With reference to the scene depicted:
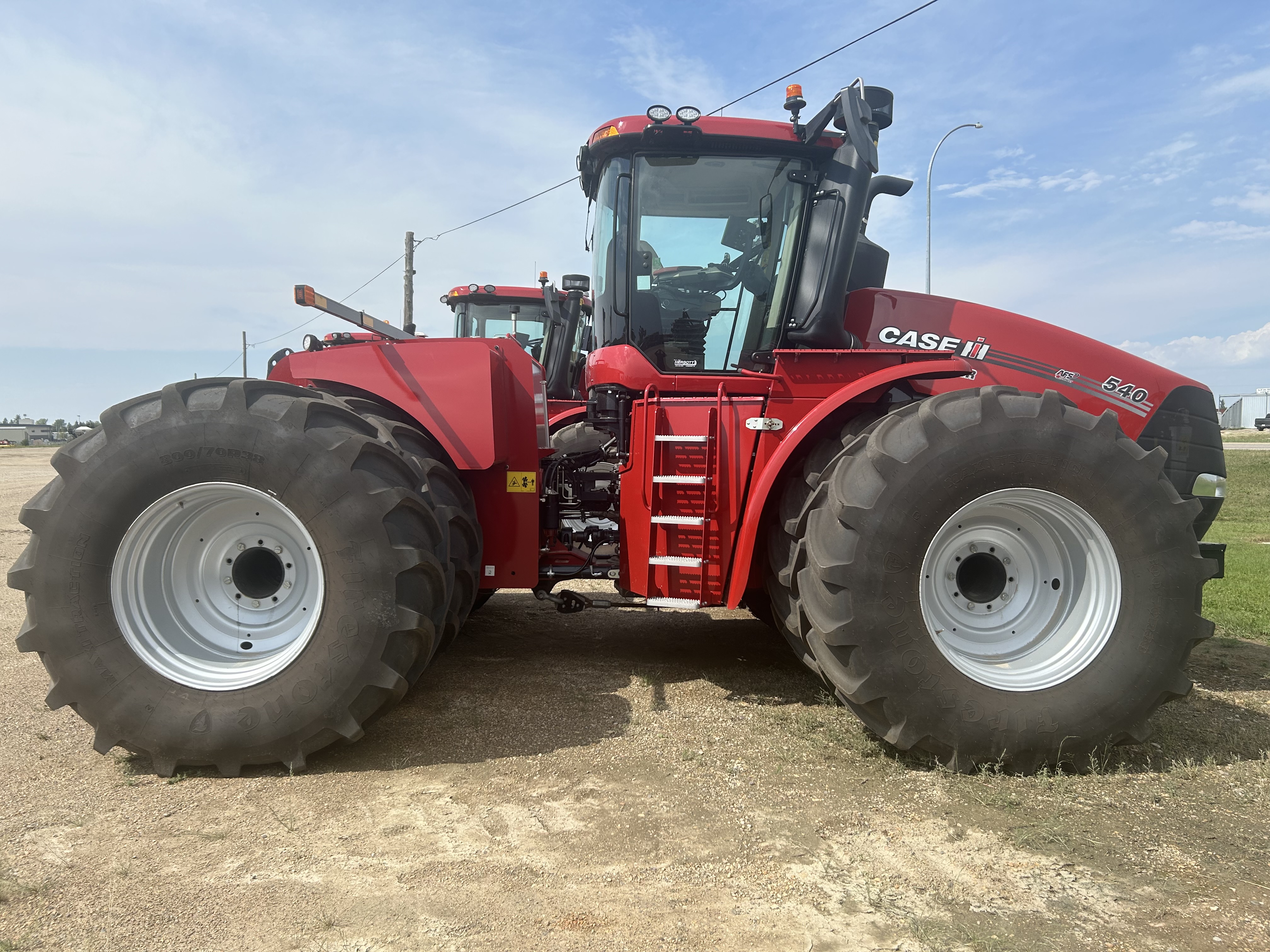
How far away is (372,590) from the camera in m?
3.07

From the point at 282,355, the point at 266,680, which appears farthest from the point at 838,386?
the point at 282,355

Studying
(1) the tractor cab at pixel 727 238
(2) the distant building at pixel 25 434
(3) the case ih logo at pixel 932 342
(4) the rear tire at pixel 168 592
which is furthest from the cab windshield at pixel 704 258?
(2) the distant building at pixel 25 434

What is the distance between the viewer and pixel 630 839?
8.52 feet

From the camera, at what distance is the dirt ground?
7.00 ft

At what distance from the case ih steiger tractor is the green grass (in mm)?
2520

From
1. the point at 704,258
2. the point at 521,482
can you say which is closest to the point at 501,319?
the point at 704,258

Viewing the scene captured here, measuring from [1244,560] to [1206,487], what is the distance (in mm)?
5951

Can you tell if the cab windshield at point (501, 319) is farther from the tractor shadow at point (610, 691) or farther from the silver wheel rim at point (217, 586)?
the silver wheel rim at point (217, 586)

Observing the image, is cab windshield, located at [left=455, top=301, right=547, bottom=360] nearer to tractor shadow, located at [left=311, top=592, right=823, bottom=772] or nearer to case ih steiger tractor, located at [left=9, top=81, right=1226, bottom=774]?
tractor shadow, located at [left=311, top=592, right=823, bottom=772]

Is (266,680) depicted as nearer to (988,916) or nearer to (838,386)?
(988,916)

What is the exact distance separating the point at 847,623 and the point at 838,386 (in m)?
1.32

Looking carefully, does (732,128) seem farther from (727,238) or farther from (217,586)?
(217,586)

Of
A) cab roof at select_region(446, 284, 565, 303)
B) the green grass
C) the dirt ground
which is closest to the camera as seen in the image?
the dirt ground

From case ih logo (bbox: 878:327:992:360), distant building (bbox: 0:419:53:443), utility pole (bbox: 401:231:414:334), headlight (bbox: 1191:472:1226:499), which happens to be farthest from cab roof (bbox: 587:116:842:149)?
distant building (bbox: 0:419:53:443)
